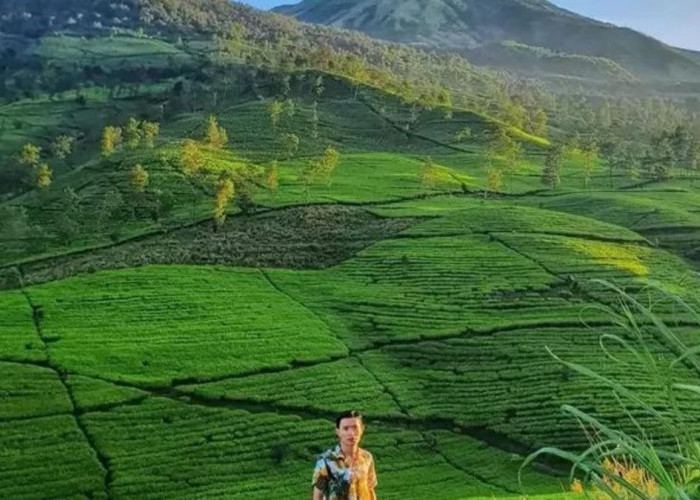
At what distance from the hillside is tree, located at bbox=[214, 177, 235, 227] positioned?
0.89 m

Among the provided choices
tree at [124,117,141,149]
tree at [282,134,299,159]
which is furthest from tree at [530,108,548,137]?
tree at [124,117,141,149]

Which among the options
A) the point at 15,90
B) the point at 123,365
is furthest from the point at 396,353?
the point at 15,90

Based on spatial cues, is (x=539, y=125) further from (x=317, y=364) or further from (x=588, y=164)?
(x=317, y=364)

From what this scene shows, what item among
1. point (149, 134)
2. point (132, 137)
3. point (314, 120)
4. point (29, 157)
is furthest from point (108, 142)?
point (314, 120)

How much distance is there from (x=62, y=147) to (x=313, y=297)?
81841 millimetres

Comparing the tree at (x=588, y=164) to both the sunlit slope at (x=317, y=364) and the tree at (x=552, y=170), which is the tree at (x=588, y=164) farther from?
the sunlit slope at (x=317, y=364)

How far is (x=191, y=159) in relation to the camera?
388 feet

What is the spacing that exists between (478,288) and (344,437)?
224 ft

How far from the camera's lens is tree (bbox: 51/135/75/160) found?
143750 mm

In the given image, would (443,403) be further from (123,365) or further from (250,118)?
(250,118)

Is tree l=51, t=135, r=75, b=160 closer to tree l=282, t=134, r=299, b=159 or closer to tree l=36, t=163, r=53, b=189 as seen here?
tree l=36, t=163, r=53, b=189

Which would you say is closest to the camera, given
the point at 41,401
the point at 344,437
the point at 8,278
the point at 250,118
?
the point at 344,437

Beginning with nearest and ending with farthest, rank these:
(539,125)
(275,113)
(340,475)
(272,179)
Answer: (340,475) < (272,179) < (275,113) < (539,125)

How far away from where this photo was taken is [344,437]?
10281mm
